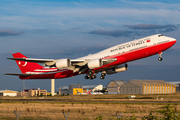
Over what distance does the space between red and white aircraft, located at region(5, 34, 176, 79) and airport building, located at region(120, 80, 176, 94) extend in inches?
1667

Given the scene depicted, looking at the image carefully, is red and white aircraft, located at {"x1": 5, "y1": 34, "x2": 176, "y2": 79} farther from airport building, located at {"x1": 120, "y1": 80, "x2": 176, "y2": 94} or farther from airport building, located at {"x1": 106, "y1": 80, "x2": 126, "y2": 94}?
airport building, located at {"x1": 106, "y1": 80, "x2": 126, "y2": 94}

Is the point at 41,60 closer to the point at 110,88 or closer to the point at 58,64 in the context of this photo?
the point at 58,64

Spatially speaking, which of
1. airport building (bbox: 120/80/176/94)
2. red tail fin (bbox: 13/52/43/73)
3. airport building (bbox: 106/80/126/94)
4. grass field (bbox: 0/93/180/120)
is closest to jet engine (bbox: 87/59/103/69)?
grass field (bbox: 0/93/180/120)

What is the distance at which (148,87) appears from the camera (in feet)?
320

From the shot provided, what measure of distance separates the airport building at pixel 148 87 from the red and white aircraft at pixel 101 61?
4233 cm

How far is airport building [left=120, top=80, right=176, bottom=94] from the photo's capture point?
318 ft

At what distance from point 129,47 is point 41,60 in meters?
19.3

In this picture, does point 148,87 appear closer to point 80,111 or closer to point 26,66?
point 26,66

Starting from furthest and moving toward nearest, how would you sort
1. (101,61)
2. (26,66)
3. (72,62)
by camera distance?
(26,66) → (72,62) → (101,61)

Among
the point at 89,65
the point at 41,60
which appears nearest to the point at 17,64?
the point at 41,60

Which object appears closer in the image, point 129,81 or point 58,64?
point 58,64

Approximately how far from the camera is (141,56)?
4619 cm

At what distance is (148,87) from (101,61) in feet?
175

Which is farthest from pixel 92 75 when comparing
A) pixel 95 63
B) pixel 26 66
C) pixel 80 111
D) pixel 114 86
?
pixel 114 86
